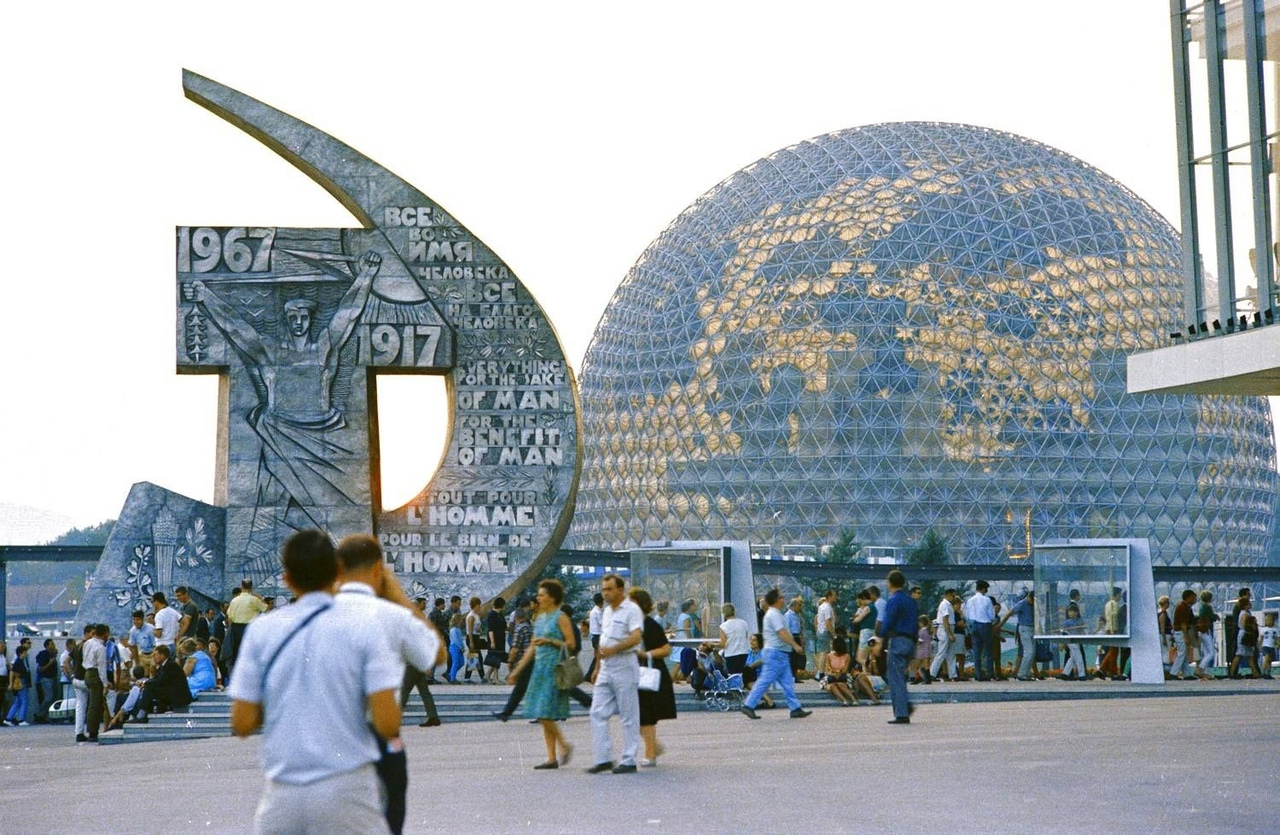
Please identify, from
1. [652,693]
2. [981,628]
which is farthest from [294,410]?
[652,693]

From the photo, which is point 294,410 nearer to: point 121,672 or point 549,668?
point 121,672

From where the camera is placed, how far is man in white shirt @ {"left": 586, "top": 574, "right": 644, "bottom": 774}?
12570 millimetres

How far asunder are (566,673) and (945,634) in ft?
45.9

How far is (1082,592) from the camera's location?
85.6 ft

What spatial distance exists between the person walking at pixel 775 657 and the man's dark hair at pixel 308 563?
12001 millimetres

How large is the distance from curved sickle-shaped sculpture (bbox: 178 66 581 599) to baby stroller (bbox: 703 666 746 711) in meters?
4.83

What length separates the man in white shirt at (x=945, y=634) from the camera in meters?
26.3

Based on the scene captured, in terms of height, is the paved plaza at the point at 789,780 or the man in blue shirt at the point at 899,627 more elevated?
the man in blue shirt at the point at 899,627

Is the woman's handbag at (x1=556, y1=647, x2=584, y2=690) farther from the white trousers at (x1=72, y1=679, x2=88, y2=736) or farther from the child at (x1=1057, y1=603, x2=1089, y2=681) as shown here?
Answer: the child at (x1=1057, y1=603, x2=1089, y2=681)

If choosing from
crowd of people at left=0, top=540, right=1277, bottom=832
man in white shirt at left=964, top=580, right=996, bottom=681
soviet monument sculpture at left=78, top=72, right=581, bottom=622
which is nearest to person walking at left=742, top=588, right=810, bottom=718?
crowd of people at left=0, top=540, right=1277, bottom=832

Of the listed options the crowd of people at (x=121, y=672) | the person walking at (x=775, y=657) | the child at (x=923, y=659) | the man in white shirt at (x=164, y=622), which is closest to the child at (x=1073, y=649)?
the child at (x=923, y=659)

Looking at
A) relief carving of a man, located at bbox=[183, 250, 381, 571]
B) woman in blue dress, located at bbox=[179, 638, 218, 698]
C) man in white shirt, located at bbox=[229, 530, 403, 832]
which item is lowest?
woman in blue dress, located at bbox=[179, 638, 218, 698]

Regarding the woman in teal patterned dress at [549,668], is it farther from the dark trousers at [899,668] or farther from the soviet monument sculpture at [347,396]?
the soviet monument sculpture at [347,396]

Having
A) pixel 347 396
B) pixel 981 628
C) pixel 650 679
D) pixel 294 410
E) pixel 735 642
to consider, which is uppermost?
pixel 347 396
